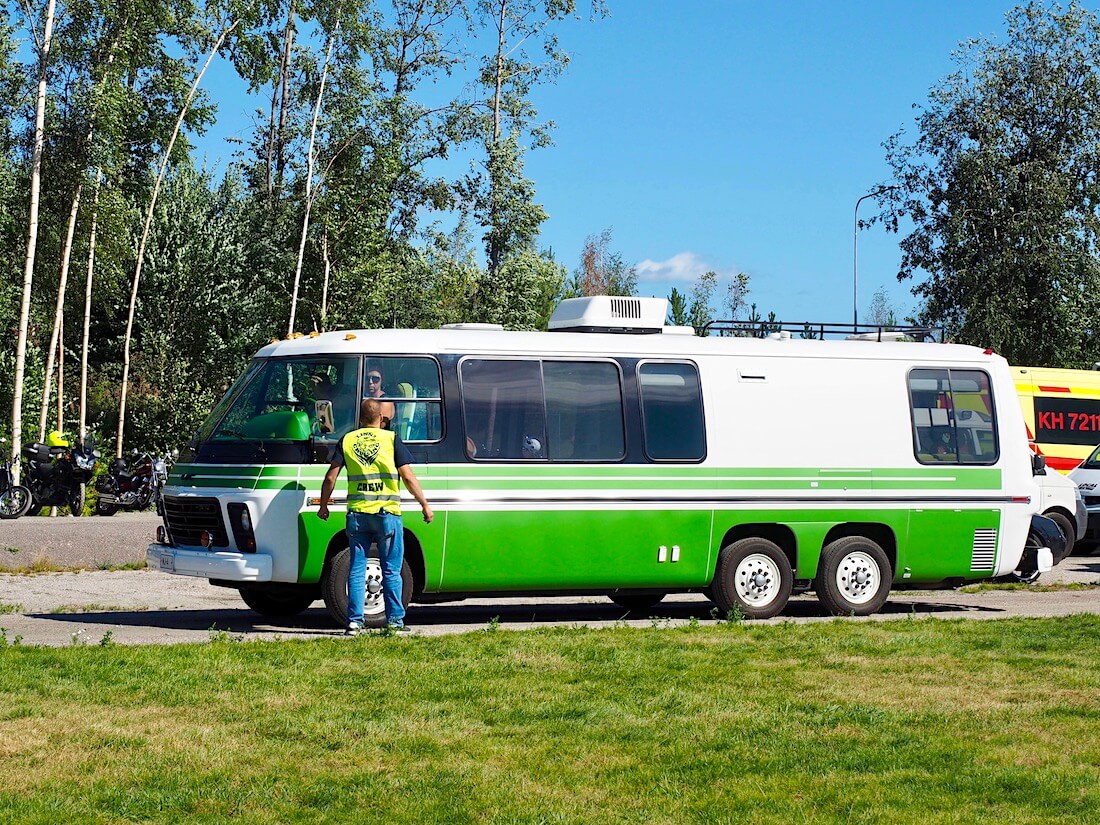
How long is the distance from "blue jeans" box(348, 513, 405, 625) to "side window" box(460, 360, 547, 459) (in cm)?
133

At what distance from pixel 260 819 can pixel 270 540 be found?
6.63 metres

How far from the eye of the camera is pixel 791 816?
21.5 feet

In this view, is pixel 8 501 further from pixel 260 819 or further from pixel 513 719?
pixel 260 819

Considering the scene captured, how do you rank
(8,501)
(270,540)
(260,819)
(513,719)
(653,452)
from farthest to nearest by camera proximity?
(8,501) < (653,452) < (270,540) < (513,719) < (260,819)

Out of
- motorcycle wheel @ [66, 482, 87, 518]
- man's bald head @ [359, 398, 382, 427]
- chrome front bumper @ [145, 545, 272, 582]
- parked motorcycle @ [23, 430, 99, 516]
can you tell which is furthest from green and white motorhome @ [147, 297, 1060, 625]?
motorcycle wheel @ [66, 482, 87, 518]

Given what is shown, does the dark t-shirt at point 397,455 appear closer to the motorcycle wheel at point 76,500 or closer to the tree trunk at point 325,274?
the motorcycle wheel at point 76,500

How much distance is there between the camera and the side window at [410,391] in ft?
Result: 43.8

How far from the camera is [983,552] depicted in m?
15.5

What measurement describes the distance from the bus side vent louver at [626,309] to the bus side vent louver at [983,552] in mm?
4056

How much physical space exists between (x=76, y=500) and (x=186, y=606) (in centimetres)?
1053

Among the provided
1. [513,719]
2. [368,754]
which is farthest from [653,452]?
[368,754]

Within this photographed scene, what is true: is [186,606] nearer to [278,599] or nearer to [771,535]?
[278,599]

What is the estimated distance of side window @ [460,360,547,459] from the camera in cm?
1366

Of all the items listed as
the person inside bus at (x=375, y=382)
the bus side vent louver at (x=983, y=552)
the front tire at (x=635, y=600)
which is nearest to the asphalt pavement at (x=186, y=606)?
the front tire at (x=635, y=600)
